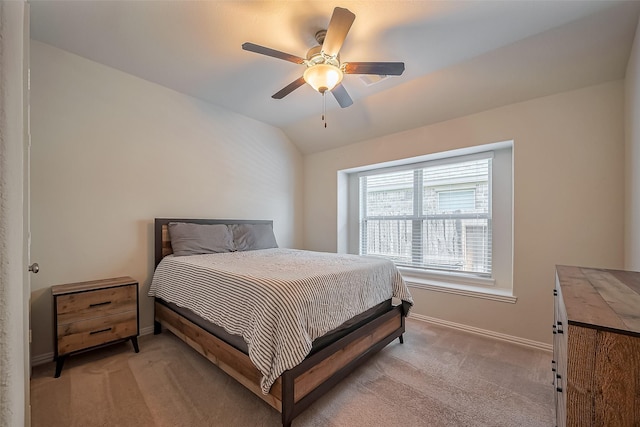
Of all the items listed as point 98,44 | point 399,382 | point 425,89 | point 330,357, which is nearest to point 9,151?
point 330,357

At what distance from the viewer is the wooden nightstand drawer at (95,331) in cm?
202

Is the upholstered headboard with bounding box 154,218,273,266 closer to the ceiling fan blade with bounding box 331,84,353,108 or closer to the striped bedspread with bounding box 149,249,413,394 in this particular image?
the striped bedspread with bounding box 149,249,413,394

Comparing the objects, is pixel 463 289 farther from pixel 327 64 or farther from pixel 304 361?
pixel 327 64

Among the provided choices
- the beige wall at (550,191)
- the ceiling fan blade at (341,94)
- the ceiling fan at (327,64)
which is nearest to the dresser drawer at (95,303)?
the ceiling fan at (327,64)

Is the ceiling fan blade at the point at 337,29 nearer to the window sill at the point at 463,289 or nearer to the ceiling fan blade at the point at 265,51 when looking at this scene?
the ceiling fan blade at the point at 265,51

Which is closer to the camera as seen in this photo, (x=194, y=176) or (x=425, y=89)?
(x=425, y=89)

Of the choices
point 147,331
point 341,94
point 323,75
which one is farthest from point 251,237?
point 323,75

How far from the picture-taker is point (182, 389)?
185 centimetres

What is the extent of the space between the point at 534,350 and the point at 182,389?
9.81 ft

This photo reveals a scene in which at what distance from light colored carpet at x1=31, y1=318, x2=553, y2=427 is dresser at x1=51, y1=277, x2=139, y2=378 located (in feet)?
0.61

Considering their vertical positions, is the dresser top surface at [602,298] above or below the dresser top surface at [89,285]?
above

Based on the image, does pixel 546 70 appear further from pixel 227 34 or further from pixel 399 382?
pixel 399 382

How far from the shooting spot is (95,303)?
215 centimetres

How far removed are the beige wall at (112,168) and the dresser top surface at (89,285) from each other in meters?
0.15
